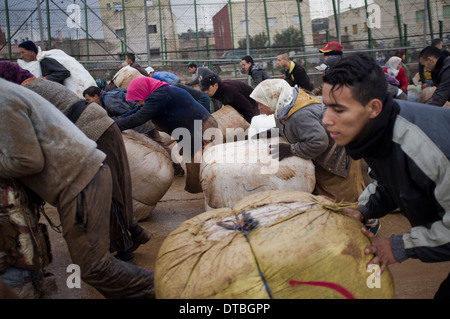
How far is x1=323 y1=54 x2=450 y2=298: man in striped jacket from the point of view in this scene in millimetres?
1890

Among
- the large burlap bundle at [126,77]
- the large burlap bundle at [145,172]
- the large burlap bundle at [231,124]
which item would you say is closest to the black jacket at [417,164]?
the large burlap bundle at [145,172]

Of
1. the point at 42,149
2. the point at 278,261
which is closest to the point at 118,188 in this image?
the point at 42,149

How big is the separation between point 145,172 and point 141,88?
3.00 ft

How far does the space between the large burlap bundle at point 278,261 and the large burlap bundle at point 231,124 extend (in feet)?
13.1

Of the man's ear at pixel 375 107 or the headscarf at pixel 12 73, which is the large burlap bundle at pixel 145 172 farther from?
the man's ear at pixel 375 107

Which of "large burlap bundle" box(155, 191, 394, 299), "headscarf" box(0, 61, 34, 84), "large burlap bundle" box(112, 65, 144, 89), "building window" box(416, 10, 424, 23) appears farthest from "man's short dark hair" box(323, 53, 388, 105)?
"building window" box(416, 10, 424, 23)

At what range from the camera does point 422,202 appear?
200cm

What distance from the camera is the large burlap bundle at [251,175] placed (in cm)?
399

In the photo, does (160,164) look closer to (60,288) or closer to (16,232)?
(60,288)

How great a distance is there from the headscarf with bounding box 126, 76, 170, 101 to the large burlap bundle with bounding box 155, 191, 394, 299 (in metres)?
2.84
